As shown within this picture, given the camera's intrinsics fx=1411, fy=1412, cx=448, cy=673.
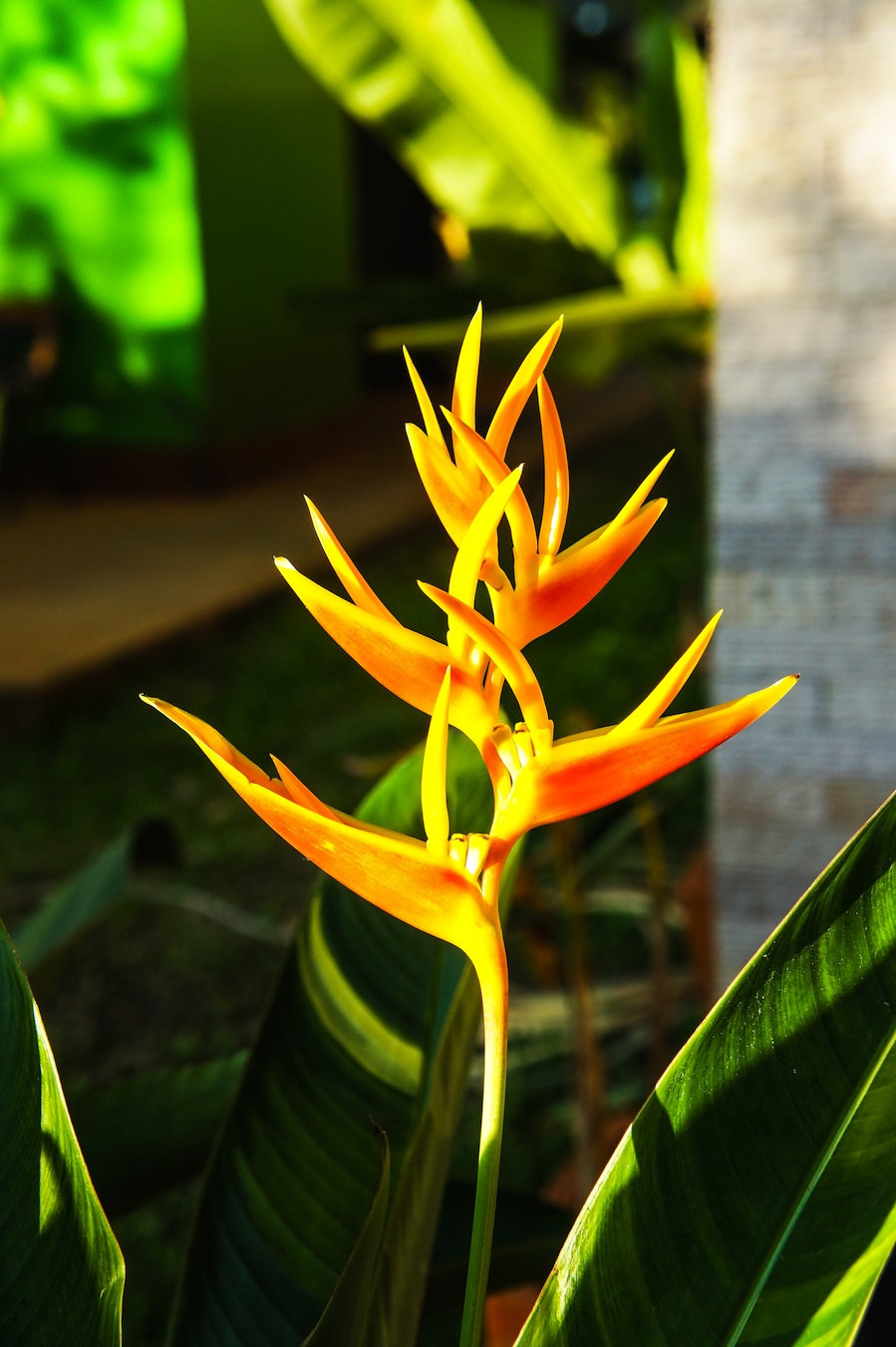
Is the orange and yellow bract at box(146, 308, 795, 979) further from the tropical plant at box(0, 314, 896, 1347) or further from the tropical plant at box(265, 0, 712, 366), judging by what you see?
the tropical plant at box(265, 0, 712, 366)

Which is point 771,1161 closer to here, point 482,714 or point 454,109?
point 482,714

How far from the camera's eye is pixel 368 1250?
373 millimetres

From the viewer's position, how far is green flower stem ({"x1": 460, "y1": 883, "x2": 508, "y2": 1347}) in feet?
1.06

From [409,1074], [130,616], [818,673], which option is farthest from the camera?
[130,616]

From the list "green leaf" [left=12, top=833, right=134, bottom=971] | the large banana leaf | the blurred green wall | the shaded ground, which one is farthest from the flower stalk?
the blurred green wall

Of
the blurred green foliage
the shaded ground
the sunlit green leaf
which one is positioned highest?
the sunlit green leaf

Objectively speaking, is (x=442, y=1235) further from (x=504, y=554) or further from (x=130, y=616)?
(x=130, y=616)

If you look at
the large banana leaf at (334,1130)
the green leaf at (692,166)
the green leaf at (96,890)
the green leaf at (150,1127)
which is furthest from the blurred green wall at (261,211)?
the large banana leaf at (334,1130)

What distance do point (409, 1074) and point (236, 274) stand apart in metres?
5.74

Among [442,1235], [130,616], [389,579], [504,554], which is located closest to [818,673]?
[442,1235]

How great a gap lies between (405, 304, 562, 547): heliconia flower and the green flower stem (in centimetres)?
10

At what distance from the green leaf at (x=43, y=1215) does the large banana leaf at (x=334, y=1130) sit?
83mm

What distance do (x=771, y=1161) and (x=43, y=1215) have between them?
209 millimetres

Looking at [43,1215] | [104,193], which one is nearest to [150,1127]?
[43,1215]
